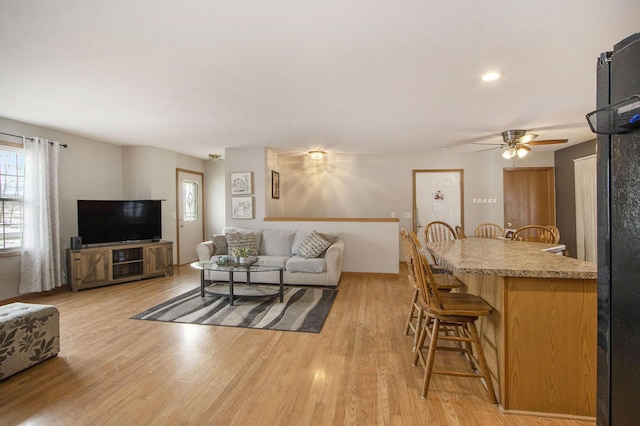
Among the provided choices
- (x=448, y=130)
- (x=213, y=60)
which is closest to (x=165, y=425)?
(x=213, y=60)

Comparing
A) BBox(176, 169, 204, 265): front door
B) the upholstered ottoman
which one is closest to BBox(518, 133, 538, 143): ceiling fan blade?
the upholstered ottoman

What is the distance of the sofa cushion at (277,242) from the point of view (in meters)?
5.22

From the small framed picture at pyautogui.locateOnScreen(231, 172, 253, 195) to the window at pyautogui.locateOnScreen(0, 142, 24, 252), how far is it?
2.90 meters

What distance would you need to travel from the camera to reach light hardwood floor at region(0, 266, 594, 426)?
176 cm

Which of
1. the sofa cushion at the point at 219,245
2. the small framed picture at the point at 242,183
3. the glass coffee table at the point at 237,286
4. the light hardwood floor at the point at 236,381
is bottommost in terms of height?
the light hardwood floor at the point at 236,381

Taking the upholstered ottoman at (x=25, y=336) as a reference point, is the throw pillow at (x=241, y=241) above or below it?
above

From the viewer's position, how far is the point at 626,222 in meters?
0.86

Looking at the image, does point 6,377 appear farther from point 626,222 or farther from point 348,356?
point 626,222

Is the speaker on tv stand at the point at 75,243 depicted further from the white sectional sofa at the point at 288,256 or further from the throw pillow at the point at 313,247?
the throw pillow at the point at 313,247

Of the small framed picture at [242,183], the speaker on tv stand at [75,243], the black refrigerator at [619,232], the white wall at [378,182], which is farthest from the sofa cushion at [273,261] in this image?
the black refrigerator at [619,232]

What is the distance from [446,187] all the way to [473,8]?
503cm

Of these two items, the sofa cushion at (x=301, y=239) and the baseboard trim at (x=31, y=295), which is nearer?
the baseboard trim at (x=31, y=295)

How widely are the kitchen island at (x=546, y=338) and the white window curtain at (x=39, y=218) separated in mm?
5089

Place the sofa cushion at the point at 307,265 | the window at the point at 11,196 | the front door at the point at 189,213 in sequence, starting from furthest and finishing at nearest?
the front door at the point at 189,213 < the sofa cushion at the point at 307,265 < the window at the point at 11,196
